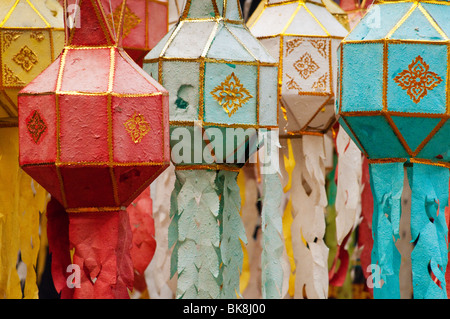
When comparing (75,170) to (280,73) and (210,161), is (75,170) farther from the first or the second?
(280,73)

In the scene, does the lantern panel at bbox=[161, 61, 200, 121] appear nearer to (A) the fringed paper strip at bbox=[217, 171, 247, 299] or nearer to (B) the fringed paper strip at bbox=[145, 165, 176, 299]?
(A) the fringed paper strip at bbox=[217, 171, 247, 299]

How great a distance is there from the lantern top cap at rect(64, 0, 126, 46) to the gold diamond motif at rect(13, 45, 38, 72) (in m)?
1.39

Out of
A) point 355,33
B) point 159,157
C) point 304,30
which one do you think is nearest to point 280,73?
point 304,30

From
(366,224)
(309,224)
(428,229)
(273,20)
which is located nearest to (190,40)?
(273,20)

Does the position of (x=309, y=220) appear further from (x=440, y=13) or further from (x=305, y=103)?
(x=440, y=13)

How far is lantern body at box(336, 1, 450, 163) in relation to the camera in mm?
13109

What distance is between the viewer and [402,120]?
13.2 meters

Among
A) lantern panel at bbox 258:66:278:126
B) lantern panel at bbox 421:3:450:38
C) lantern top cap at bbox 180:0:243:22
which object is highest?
lantern top cap at bbox 180:0:243:22

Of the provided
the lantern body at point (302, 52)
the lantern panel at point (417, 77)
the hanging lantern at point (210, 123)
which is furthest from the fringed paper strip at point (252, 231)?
the lantern panel at point (417, 77)

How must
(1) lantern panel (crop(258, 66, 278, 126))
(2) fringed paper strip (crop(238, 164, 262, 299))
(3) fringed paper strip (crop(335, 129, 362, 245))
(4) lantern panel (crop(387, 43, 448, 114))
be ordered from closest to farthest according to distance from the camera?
(4) lantern panel (crop(387, 43, 448, 114))
(1) lantern panel (crop(258, 66, 278, 126))
(3) fringed paper strip (crop(335, 129, 362, 245))
(2) fringed paper strip (crop(238, 164, 262, 299))

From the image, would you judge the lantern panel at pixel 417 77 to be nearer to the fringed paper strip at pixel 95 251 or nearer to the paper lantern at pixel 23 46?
the fringed paper strip at pixel 95 251

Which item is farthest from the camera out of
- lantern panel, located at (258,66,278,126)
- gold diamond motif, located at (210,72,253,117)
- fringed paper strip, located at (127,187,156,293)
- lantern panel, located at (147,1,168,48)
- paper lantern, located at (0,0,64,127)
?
lantern panel, located at (147,1,168,48)

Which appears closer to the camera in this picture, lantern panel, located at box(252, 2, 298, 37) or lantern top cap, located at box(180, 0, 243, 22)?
lantern top cap, located at box(180, 0, 243, 22)

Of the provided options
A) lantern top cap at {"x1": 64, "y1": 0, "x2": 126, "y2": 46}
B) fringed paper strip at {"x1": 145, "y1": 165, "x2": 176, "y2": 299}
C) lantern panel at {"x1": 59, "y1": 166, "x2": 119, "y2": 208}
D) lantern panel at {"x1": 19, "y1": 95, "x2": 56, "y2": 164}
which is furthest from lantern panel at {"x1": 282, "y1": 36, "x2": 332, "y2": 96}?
lantern panel at {"x1": 19, "y1": 95, "x2": 56, "y2": 164}
